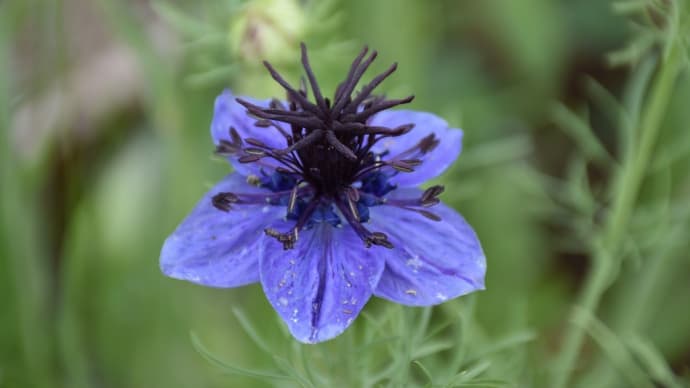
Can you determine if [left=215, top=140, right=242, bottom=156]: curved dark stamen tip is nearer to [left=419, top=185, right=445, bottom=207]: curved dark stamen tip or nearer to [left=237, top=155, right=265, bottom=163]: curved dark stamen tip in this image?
[left=237, top=155, right=265, bottom=163]: curved dark stamen tip

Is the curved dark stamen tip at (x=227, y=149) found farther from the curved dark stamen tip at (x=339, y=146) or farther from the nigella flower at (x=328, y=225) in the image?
the curved dark stamen tip at (x=339, y=146)

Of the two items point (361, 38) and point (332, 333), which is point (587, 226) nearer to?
point (361, 38)

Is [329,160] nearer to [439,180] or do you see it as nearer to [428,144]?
[428,144]

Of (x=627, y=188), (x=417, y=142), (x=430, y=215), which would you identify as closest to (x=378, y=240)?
(x=430, y=215)

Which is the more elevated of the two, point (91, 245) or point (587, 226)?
point (91, 245)

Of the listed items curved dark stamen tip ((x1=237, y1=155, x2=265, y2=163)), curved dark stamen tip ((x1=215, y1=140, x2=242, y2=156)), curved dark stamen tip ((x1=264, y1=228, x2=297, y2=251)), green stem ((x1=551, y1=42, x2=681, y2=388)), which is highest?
curved dark stamen tip ((x1=215, y1=140, x2=242, y2=156))

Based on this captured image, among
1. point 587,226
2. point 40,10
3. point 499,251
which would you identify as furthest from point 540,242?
point 40,10

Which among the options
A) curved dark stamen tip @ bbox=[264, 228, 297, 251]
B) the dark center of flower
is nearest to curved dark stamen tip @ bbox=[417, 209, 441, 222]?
the dark center of flower

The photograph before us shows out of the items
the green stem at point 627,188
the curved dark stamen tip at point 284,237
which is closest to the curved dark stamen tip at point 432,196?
the curved dark stamen tip at point 284,237
